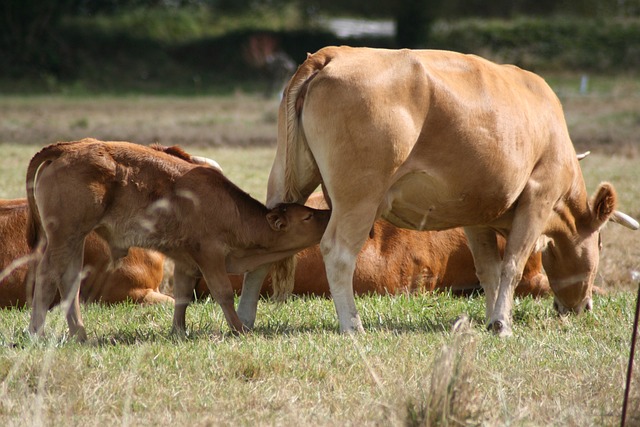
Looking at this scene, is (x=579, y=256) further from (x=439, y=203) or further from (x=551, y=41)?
(x=551, y=41)

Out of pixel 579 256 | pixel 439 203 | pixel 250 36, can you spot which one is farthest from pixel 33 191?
pixel 250 36

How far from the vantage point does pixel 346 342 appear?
595 centimetres

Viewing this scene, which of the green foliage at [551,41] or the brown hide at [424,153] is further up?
the brown hide at [424,153]

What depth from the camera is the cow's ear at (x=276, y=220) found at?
6.44 meters

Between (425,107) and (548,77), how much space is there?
3194 centimetres

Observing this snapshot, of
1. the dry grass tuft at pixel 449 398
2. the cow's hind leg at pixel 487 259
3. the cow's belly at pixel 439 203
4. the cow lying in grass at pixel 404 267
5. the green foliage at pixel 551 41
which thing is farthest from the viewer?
the green foliage at pixel 551 41

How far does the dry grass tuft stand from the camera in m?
4.25

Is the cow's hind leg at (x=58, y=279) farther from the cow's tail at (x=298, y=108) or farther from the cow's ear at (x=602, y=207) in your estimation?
the cow's ear at (x=602, y=207)

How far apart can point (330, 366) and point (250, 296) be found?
4.93 feet

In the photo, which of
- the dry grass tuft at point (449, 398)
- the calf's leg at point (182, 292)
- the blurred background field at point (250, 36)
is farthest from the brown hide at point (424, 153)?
the blurred background field at point (250, 36)

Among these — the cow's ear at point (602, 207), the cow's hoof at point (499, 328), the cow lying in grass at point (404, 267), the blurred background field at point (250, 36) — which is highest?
the cow's ear at point (602, 207)

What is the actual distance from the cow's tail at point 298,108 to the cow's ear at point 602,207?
222cm

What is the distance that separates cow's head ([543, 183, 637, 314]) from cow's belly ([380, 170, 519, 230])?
75 centimetres

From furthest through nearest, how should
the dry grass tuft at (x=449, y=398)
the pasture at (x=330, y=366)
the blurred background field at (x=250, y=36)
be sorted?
the blurred background field at (x=250, y=36) < the pasture at (x=330, y=366) < the dry grass tuft at (x=449, y=398)
